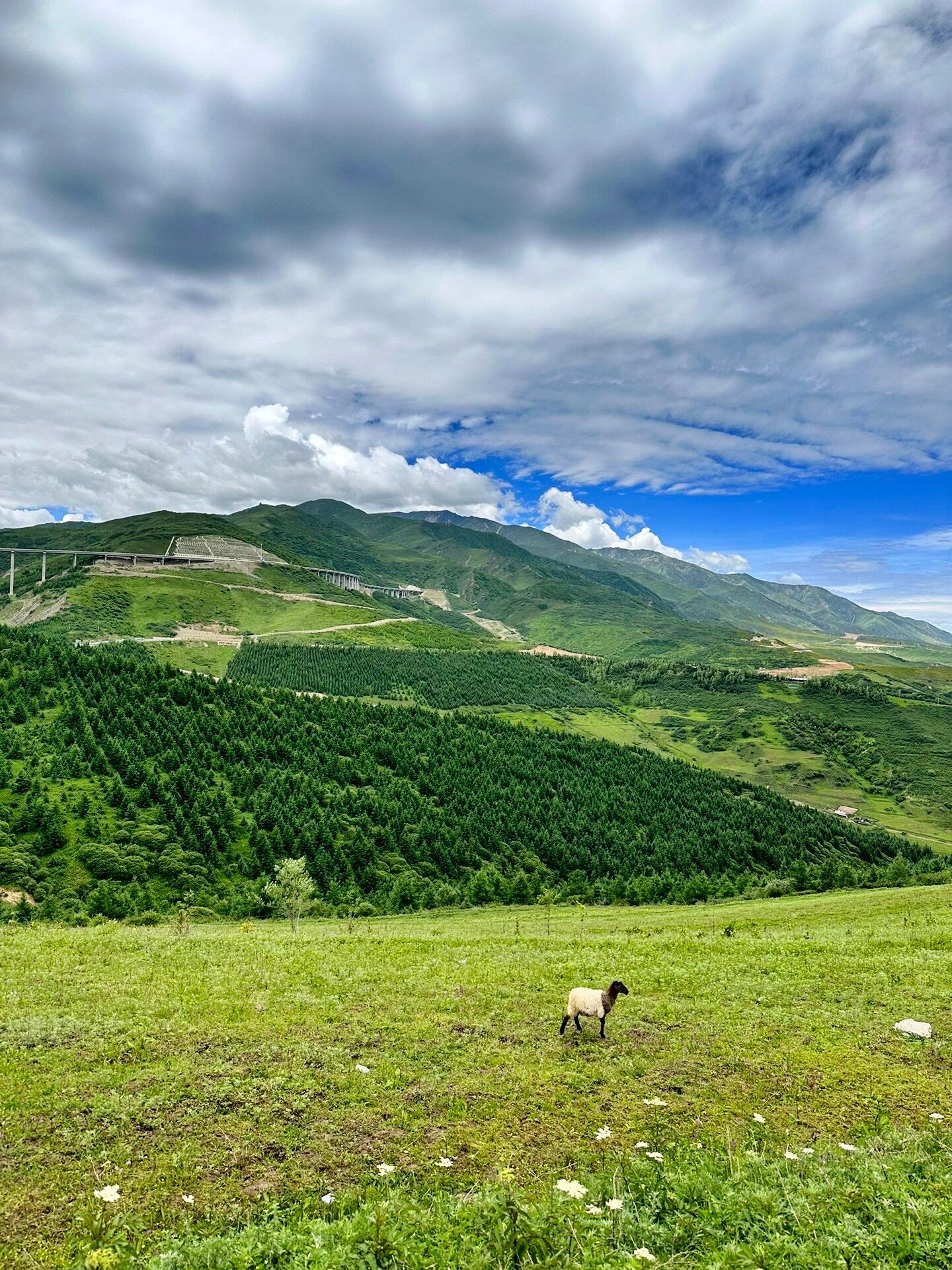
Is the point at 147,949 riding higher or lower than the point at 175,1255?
lower

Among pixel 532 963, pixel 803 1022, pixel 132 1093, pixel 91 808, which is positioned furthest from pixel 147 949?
pixel 91 808

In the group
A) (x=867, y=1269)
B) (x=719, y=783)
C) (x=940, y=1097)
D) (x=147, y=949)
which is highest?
(x=867, y=1269)

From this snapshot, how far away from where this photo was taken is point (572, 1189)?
9453mm

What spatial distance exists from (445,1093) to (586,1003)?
4301mm

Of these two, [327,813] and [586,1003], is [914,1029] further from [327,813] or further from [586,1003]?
[327,813]

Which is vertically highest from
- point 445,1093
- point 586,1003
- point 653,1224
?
point 653,1224

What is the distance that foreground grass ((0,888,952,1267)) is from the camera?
895 centimetres

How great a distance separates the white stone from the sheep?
740 centimetres

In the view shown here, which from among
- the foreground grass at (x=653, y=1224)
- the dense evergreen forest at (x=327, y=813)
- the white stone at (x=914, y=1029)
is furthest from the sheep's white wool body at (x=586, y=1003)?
the dense evergreen forest at (x=327, y=813)

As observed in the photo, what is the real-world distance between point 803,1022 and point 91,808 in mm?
67162

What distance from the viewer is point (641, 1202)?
9.34m

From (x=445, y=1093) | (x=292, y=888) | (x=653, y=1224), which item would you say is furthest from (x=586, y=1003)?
(x=292, y=888)

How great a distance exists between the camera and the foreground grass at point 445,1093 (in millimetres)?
8953

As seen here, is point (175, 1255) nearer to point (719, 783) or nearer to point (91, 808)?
point (91, 808)
